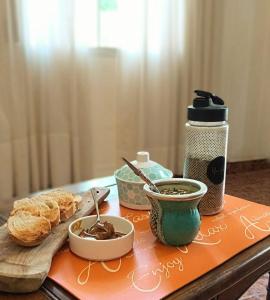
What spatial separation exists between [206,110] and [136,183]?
0.20m

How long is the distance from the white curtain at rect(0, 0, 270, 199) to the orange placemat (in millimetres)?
1251

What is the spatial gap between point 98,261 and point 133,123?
1639 mm

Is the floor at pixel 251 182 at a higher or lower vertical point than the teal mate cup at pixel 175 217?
lower

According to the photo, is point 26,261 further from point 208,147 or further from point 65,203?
point 208,147

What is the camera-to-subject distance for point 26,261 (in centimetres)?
50

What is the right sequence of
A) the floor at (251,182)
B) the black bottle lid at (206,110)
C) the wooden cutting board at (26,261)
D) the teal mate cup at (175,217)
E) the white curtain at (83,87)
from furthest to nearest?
the floor at (251,182), the white curtain at (83,87), the black bottle lid at (206,110), the teal mate cup at (175,217), the wooden cutting board at (26,261)

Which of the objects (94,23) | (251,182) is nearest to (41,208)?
(94,23)

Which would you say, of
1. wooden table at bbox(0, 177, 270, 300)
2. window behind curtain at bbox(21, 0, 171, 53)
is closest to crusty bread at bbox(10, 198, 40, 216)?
→ wooden table at bbox(0, 177, 270, 300)

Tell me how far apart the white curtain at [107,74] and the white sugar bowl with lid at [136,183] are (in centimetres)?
113

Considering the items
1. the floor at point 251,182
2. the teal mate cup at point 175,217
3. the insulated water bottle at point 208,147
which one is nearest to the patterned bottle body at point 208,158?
the insulated water bottle at point 208,147

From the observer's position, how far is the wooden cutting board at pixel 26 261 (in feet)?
1.52

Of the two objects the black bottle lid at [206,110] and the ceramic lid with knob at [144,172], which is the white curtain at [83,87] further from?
the black bottle lid at [206,110]

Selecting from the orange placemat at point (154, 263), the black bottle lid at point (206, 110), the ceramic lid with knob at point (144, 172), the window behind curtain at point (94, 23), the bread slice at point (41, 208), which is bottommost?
the orange placemat at point (154, 263)

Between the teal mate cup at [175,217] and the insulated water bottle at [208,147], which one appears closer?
the teal mate cup at [175,217]
